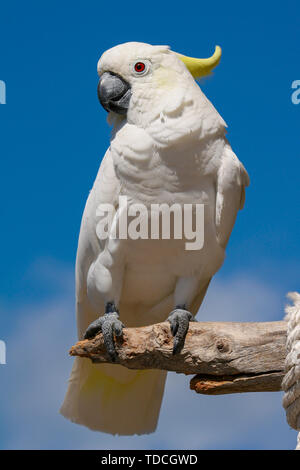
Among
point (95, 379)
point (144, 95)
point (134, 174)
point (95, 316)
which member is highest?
point (144, 95)

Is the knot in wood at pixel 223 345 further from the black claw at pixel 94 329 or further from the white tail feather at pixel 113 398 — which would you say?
the white tail feather at pixel 113 398

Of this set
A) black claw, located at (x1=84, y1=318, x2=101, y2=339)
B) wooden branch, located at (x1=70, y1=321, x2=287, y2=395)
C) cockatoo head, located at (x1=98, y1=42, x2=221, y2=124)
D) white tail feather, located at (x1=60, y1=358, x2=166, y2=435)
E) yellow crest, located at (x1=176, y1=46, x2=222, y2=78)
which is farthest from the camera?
white tail feather, located at (x1=60, y1=358, x2=166, y2=435)

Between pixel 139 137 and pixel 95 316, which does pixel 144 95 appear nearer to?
pixel 139 137

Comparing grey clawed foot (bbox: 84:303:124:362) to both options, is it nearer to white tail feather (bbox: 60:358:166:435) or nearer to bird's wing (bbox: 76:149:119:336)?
bird's wing (bbox: 76:149:119:336)

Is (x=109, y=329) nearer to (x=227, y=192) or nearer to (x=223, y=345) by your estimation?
(x=223, y=345)

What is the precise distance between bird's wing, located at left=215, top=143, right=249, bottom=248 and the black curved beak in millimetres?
672

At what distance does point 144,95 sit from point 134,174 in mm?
482

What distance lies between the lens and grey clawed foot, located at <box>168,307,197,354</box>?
3.74 meters

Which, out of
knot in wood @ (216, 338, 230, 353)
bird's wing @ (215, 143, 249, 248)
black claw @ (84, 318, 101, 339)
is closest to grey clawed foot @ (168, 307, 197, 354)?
knot in wood @ (216, 338, 230, 353)

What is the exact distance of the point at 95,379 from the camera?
15.1 feet

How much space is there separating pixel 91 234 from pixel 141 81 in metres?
0.96

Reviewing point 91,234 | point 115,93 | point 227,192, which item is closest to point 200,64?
point 115,93
